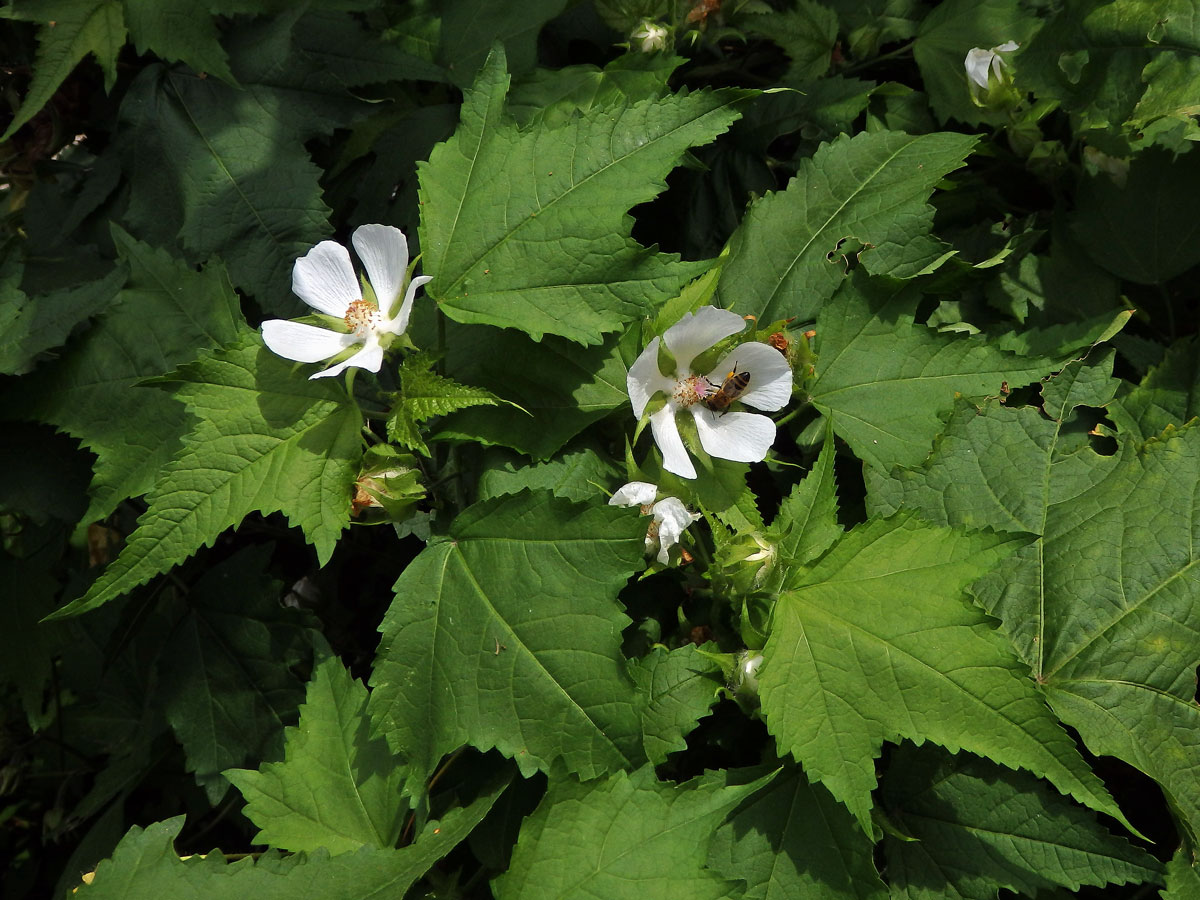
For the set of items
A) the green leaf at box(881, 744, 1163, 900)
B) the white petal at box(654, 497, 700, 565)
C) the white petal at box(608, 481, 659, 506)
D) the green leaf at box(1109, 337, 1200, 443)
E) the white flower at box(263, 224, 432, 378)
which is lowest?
the green leaf at box(881, 744, 1163, 900)

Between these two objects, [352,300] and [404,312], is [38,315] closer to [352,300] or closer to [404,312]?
[352,300]

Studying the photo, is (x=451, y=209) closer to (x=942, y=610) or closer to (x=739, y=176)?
(x=739, y=176)

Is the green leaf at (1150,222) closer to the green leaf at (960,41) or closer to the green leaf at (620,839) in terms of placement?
the green leaf at (960,41)

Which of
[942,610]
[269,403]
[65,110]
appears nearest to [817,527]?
[942,610]

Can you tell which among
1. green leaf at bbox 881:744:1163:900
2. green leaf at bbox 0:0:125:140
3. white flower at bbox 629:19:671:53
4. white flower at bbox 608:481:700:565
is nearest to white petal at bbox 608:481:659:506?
white flower at bbox 608:481:700:565

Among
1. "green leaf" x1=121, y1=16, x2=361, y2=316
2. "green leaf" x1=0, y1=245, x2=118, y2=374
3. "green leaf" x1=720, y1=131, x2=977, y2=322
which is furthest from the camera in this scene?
"green leaf" x1=121, y1=16, x2=361, y2=316

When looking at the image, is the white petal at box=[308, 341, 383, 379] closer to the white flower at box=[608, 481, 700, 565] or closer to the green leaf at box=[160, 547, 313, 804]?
the white flower at box=[608, 481, 700, 565]

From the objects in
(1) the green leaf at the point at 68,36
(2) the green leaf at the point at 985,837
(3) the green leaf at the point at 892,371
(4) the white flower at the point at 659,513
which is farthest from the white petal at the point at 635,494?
(1) the green leaf at the point at 68,36
